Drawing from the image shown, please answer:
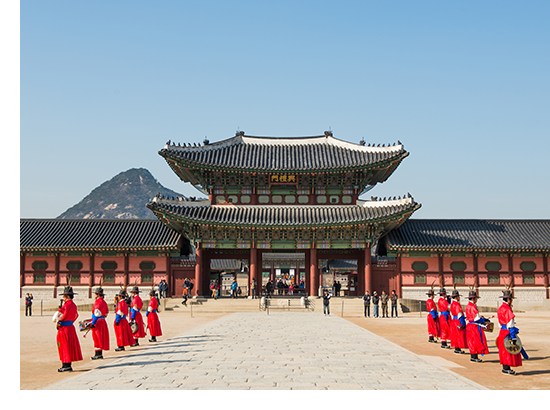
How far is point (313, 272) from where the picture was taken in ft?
105

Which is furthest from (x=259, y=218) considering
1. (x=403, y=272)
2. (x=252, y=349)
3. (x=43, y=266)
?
(x=252, y=349)

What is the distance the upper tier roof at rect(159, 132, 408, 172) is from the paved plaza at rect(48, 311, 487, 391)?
18.0 meters

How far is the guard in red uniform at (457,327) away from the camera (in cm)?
1345

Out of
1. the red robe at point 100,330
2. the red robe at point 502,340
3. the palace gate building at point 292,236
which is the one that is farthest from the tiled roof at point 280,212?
the red robe at point 502,340

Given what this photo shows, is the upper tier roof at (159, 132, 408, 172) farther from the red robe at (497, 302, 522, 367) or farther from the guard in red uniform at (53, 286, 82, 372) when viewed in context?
the red robe at (497, 302, 522, 367)

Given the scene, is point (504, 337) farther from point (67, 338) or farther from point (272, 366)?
point (67, 338)

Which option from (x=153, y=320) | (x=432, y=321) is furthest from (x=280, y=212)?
(x=432, y=321)

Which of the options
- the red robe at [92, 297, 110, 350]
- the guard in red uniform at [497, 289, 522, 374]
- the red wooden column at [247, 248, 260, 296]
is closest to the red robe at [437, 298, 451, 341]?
the guard in red uniform at [497, 289, 522, 374]

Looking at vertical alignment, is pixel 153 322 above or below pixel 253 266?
below

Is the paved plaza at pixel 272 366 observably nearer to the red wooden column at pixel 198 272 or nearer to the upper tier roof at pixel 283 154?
the red wooden column at pixel 198 272

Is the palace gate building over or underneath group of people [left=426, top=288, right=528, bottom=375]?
over

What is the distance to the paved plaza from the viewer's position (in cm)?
898

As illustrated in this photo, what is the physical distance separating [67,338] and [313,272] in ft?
73.1

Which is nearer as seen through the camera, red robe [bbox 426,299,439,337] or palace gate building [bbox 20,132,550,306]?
red robe [bbox 426,299,439,337]
